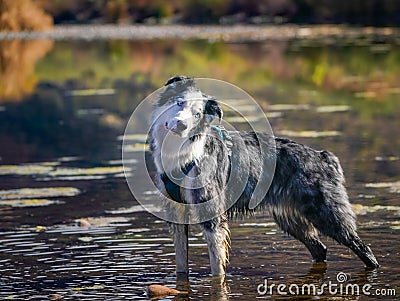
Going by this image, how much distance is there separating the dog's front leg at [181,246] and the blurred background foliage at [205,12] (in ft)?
138

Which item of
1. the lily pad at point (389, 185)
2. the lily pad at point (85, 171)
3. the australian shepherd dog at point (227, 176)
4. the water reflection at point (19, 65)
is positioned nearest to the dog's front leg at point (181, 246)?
the australian shepherd dog at point (227, 176)

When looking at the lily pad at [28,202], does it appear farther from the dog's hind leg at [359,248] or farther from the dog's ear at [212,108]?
the dog's hind leg at [359,248]

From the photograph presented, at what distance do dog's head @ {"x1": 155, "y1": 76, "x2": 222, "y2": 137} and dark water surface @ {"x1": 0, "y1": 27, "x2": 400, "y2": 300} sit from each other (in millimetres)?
1342

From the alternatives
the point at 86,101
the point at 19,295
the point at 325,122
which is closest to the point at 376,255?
the point at 19,295

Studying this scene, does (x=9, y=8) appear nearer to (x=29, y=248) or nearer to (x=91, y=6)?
(x=91, y=6)

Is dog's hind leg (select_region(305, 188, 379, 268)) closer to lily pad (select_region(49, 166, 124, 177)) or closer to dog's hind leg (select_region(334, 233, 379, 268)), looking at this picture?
dog's hind leg (select_region(334, 233, 379, 268))

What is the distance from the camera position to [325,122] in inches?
741

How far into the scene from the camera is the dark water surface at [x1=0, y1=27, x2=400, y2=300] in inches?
367

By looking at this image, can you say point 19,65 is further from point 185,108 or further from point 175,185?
point 185,108

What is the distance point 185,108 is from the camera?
8.59 m

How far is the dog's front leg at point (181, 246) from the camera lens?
9.26 m

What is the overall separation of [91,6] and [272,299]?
57.9 metres

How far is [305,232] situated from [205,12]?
52308mm

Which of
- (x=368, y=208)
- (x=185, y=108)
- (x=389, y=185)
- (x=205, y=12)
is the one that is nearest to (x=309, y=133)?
(x=389, y=185)
